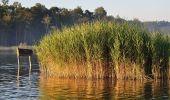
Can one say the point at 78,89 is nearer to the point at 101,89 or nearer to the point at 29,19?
the point at 101,89

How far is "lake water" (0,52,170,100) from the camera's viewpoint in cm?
2586

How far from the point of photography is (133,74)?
109ft

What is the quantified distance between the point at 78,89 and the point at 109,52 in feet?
19.6

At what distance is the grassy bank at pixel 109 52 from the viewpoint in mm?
33531

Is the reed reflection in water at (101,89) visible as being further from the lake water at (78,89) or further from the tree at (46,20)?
the tree at (46,20)

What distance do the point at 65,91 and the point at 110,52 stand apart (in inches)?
271

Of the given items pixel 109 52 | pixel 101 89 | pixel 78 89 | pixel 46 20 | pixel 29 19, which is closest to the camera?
pixel 101 89

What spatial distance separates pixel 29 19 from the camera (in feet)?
579

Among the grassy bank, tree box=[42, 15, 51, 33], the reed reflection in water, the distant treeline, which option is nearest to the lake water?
the reed reflection in water

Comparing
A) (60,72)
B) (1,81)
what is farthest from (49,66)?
(1,81)

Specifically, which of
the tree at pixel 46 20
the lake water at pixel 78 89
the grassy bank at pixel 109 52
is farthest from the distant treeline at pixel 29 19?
the lake water at pixel 78 89

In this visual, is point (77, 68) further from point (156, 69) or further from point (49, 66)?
point (156, 69)

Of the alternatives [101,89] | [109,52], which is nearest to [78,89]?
[101,89]

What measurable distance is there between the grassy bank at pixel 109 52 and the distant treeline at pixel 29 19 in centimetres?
12892
